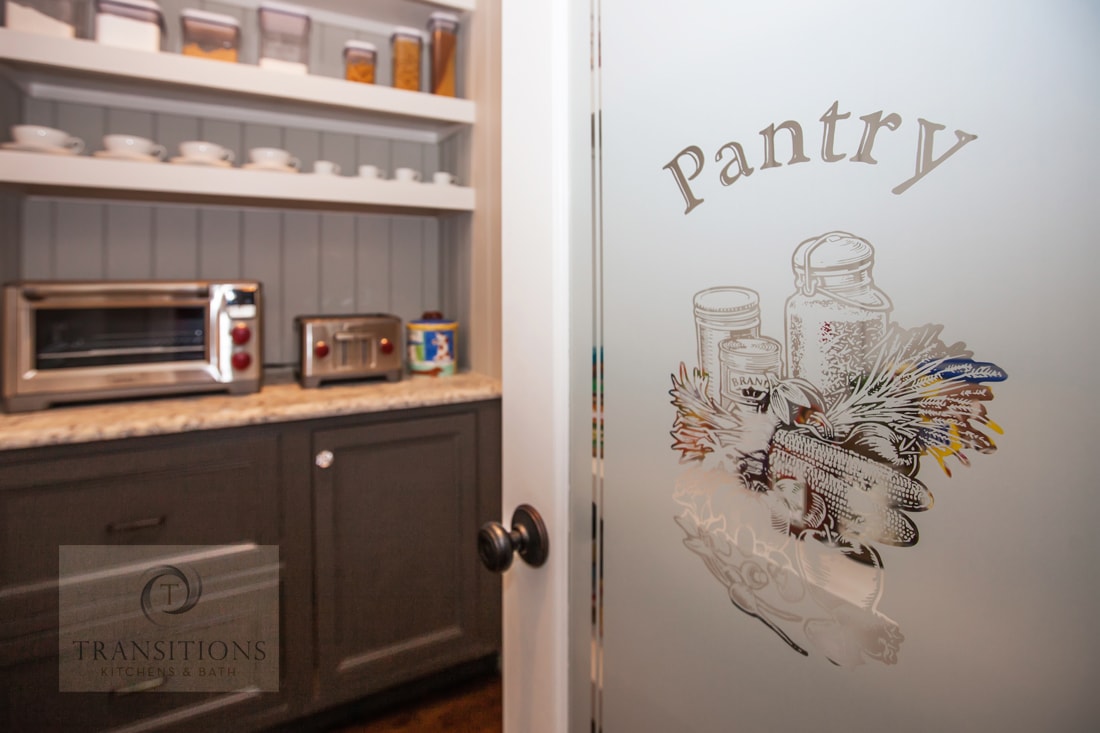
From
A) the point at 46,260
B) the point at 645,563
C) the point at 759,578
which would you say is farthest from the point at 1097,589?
the point at 46,260

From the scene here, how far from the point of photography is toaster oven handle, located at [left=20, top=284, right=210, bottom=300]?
1.41 m

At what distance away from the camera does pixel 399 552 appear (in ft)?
5.63

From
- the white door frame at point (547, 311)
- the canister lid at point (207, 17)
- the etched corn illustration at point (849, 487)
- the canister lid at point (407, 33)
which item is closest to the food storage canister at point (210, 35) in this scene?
the canister lid at point (207, 17)

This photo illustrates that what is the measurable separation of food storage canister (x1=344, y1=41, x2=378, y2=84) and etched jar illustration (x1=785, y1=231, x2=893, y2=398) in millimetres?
1909

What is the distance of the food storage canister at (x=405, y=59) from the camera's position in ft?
6.62

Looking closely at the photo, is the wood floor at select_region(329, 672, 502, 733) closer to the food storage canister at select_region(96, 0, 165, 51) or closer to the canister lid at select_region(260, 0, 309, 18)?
the food storage canister at select_region(96, 0, 165, 51)

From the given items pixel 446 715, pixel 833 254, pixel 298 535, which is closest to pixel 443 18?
pixel 298 535

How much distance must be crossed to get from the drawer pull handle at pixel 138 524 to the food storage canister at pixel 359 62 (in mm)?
1419

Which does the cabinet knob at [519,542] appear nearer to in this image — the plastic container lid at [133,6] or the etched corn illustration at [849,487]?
the etched corn illustration at [849,487]

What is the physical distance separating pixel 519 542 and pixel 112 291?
1385mm

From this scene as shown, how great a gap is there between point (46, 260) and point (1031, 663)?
2.28 meters

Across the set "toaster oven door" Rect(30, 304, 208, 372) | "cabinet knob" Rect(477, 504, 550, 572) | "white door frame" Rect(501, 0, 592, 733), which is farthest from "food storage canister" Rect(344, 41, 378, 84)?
"cabinet knob" Rect(477, 504, 550, 572)

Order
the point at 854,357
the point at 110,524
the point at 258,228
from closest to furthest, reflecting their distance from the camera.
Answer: the point at 854,357, the point at 110,524, the point at 258,228

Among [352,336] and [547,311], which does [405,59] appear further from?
[547,311]
